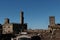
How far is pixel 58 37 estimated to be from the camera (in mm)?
39656

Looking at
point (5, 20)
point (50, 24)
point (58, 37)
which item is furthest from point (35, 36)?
point (5, 20)

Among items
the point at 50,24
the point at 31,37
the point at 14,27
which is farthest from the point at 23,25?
the point at 31,37

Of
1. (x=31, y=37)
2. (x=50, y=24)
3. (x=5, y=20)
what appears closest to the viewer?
(x=31, y=37)

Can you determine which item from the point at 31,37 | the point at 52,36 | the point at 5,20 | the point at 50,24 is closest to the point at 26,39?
the point at 31,37

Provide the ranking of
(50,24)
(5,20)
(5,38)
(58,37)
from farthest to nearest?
1. (5,20)
2. (50,24)
3. (5,38)
4. (58,37)

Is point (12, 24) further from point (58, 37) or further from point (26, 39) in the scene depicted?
point (58, 37)

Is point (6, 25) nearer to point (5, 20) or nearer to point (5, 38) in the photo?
point (5, 20)

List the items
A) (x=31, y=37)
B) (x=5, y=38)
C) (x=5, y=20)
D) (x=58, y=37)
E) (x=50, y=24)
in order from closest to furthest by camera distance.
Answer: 1. (x=58, y=37)
2. (x=31, y=37)
3. (x=5, y=38)
4. (x=50, y=24)
5. (x=5, y=20)

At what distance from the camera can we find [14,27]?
76562 millimetres

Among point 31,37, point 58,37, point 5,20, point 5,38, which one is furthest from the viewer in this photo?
point 5,20

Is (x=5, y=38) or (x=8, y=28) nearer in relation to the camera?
(x=5, y=38)

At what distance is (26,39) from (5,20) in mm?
30014

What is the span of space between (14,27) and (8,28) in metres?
2.12

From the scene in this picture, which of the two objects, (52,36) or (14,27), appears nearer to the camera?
(52,36)
